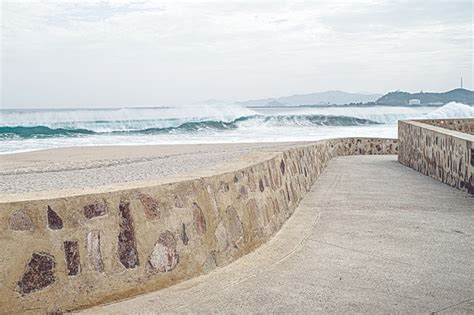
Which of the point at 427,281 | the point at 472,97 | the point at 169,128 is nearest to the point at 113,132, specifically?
the point at 169,128

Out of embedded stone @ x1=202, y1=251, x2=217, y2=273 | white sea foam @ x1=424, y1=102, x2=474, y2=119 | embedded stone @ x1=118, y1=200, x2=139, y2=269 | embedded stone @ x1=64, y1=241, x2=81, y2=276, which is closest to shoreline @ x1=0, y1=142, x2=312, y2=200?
embedded stone @ x1=202, y1=251, x2=217, y2=273

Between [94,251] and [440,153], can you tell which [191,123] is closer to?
[440,153]

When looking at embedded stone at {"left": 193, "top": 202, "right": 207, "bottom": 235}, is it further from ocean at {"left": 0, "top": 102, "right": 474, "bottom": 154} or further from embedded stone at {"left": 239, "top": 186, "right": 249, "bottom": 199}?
ocean at {"left": 0, "top": 102, "right": 474, "bottom": 154}

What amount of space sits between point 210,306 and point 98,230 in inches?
28.0

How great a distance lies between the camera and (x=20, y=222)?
3.06 meters

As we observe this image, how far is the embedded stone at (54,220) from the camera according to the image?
10.3ft

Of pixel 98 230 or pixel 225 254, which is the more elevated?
pixel 98 230

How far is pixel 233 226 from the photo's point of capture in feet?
13.9

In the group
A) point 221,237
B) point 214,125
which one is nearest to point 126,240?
point 221,237

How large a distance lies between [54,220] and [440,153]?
279 inches

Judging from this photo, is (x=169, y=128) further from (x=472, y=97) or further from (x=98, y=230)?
(x=472, y=97)

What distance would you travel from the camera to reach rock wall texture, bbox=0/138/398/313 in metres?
3.04

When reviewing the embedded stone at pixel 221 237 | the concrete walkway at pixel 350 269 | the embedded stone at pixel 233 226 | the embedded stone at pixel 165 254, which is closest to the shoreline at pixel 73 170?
the concrete walkway at pixel 350 269

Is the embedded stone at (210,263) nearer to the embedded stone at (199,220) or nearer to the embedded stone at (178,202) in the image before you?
the embedded stone at (199,220)
